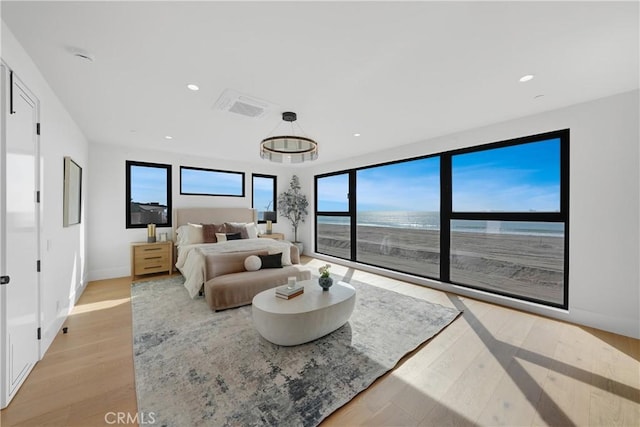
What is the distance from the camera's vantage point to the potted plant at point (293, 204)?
6.82 metres

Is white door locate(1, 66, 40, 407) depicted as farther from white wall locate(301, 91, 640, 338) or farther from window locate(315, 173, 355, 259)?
white wall locate(301, 91, 640, 338)

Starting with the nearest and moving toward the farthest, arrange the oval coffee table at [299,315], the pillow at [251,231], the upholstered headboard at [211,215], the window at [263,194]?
the oval coffee table at [299,315], the upholstered headboard at [211,215], the pillow at [251,231], the window at [263,194]

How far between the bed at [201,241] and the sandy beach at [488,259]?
97.8 inches

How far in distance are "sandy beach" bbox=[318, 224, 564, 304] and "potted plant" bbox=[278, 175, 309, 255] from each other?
2.32 metres

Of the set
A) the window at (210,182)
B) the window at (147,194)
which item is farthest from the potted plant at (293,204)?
the window at (147,194)

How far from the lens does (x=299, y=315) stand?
7.27 feet

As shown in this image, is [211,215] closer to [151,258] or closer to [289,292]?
[151,258]

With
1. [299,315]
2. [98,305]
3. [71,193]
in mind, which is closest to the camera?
[299,315]

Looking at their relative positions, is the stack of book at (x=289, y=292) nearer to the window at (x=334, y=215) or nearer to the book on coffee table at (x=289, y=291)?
the book on coffee table at (x=289, y=291)

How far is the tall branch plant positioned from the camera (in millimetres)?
6816

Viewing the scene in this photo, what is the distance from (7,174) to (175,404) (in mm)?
1953

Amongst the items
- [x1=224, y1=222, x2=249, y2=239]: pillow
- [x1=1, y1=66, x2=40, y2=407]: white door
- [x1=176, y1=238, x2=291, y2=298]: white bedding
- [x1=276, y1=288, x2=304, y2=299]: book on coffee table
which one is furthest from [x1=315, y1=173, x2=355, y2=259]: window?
A: [x1=1, y1=66, x2=40, y2=407]: white door

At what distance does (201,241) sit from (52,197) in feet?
8.22

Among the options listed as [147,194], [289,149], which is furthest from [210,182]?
[289,149]
